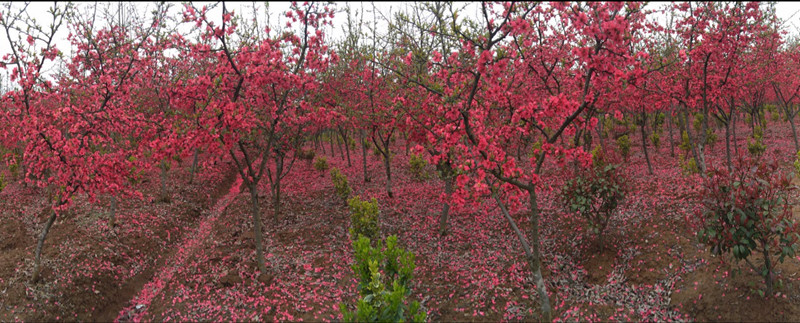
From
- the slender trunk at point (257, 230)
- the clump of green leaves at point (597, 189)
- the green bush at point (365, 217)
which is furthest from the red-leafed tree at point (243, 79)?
the clump of green leaves at point (597, 189)

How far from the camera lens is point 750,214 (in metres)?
6.14

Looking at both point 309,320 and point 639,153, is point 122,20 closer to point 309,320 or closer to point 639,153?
point 309,320

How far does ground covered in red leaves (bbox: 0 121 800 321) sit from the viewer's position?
7.34 m

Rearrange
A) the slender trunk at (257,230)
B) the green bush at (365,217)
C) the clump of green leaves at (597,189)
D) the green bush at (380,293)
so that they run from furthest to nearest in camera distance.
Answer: the green bush at (365,217) → the slender trunk at (257,230) → the clump of green leaves at (597,189) → the green bush at (380,293)

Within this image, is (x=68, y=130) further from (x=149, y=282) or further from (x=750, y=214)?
(x=750, y=214)

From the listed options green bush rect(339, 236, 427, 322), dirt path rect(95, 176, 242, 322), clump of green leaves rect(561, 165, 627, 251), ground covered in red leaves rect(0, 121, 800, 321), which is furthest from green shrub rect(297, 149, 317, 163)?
clump of green leaves rect(561, 165, 627, 251)

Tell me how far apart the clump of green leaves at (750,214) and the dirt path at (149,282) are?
1190cm

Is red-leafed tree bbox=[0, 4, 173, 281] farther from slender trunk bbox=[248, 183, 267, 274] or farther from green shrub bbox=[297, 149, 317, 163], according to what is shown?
green shrub bbox=[297, 149, 317, 163]

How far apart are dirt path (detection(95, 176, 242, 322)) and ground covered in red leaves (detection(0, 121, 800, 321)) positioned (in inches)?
1.7

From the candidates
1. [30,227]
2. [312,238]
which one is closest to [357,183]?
[312,238]

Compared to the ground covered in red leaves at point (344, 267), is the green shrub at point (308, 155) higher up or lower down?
higher up

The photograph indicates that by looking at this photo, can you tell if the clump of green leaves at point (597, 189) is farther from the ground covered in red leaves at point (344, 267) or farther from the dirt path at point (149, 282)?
the dirt path at point (149, 282)

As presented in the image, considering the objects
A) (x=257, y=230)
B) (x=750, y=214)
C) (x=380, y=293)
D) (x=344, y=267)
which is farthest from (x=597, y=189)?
(x=257, y=230)

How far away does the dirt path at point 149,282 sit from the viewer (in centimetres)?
879
